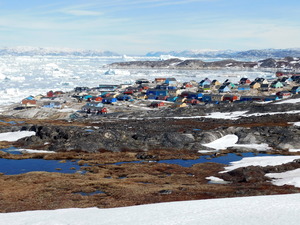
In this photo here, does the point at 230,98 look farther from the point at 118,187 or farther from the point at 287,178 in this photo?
the point at 118,187

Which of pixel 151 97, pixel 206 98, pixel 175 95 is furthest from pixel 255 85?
pixel 151 97

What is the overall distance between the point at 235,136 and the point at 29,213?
137 feet

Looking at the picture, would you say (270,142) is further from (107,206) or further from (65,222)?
(65,222)

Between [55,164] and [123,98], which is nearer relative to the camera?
[55,164]

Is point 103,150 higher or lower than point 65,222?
lower

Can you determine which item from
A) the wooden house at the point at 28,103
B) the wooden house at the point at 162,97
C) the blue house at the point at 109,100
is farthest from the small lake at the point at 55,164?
the wooden house at the point at 162,97

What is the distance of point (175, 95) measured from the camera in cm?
13000

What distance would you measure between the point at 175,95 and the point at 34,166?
3521 inches

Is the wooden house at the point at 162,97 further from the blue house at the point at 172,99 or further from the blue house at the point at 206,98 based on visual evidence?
the blue house at the point at 206,98

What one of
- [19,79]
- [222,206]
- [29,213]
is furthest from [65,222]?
[19,79]

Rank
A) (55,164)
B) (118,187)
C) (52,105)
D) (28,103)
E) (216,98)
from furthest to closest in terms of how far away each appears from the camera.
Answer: (216,98), (52,105), (28,103), (55,164), (118,187)

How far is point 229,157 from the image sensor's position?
49.5 metres

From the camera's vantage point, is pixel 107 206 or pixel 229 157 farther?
pixel 229 157

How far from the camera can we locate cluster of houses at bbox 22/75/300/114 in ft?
366
